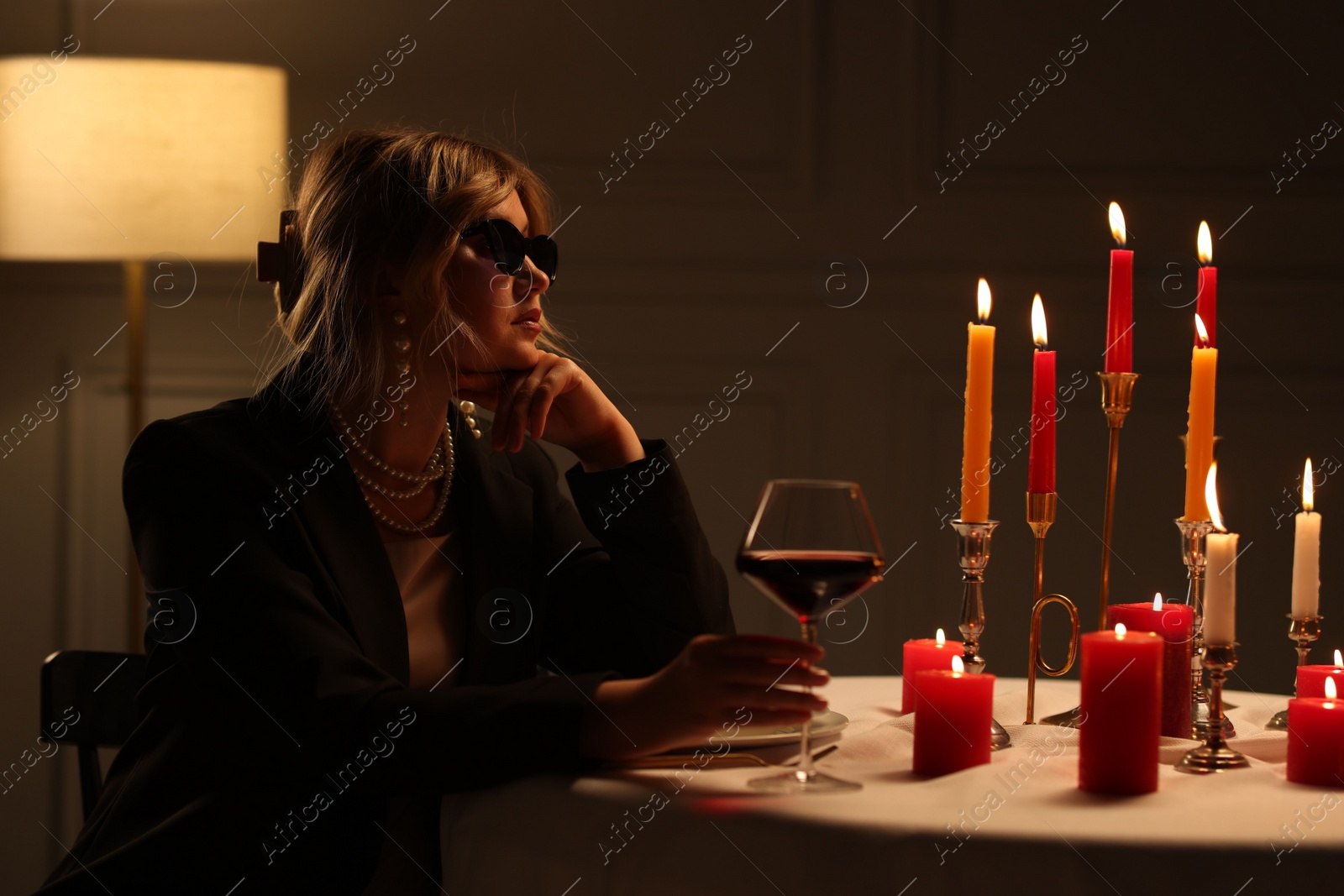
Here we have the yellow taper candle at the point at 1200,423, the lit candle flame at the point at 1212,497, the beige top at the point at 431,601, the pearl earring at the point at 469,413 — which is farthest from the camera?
the pearl earring at the point at 469,413

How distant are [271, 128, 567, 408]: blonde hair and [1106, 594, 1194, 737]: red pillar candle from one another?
949mm

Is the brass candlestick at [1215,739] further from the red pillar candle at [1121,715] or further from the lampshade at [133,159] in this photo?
the lampshade at [133,159]

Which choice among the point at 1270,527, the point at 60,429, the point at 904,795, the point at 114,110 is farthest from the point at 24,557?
the point at 1270,527

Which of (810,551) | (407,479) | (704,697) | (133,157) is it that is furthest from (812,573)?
(133,157)

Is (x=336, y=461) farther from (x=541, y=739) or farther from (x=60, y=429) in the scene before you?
(x=60, y=429)

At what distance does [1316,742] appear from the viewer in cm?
96

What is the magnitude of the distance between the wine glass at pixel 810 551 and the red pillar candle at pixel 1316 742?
39 centimetres

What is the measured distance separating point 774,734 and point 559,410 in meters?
0.66

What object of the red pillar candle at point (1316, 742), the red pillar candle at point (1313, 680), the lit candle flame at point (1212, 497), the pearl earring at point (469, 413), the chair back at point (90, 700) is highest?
the lit candle flame at point (1212, 497)

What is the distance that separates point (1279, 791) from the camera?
943mm

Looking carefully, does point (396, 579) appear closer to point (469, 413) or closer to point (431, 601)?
point (431, 601)

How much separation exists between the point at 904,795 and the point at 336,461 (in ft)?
2.76

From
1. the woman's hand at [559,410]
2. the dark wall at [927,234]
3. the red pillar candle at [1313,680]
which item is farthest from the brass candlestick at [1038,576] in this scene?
the dark wall at [927,234]

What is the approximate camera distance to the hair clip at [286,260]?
166 cm
